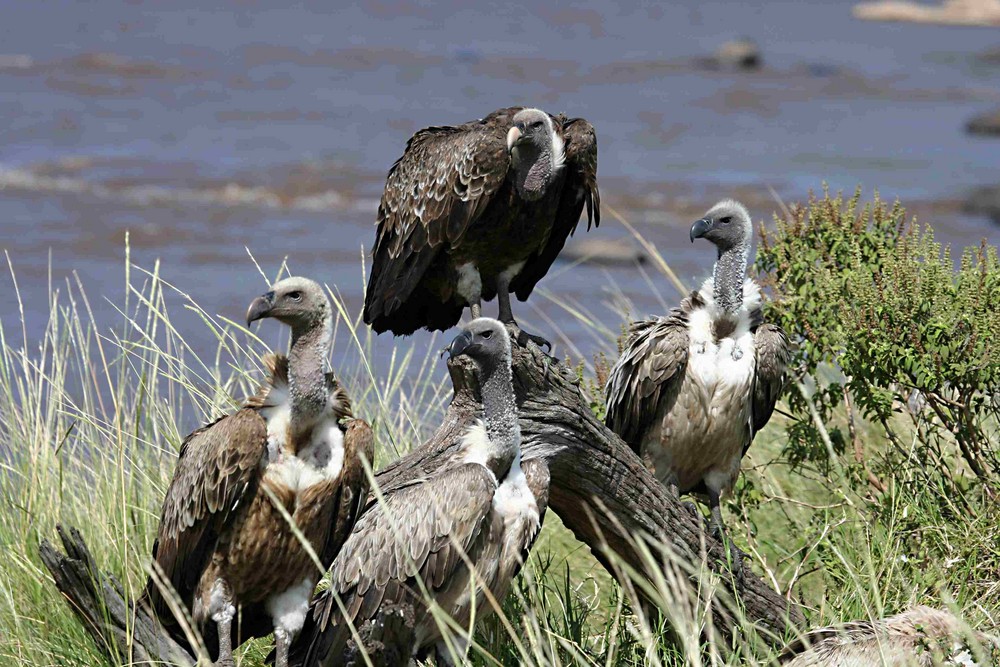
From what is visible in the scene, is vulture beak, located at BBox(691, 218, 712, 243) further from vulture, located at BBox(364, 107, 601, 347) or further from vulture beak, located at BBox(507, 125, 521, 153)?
vulture beak, located at BBox(507, 125, 521, 153)

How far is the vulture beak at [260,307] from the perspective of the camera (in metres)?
4.25

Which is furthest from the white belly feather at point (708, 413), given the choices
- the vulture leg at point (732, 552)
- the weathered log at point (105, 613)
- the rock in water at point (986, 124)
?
the rock in water at point (986, 124)

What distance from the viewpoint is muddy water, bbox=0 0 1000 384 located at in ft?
45.7

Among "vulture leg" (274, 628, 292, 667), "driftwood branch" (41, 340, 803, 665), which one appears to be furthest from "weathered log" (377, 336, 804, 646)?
"vulture leg" (274, 628, 292, 667)

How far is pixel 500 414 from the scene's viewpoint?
14.8 ft

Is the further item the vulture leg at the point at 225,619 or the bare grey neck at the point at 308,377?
the vulture leg at the point at 225,619

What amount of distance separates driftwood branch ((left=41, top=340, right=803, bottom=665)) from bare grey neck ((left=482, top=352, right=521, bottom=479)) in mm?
233

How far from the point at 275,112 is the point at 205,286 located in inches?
419

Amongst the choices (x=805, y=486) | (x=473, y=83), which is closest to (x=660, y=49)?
(x=473, y=83)

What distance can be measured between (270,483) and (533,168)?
6.20ft

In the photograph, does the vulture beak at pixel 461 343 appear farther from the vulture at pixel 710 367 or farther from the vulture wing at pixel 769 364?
the vulture wing at pixel 769 364

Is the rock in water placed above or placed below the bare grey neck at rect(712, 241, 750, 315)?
below

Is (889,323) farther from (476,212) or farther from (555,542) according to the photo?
(555,542)

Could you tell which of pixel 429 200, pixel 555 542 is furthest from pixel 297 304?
pixel 555 542
